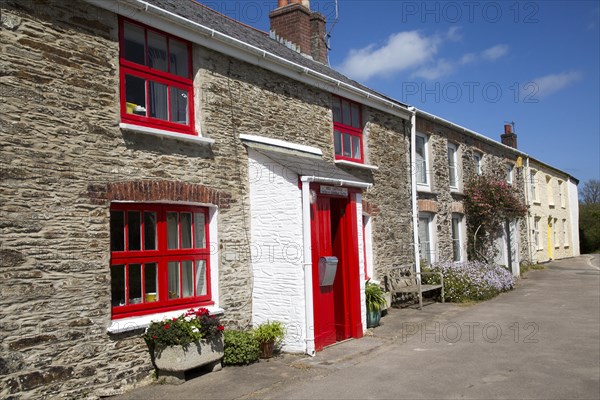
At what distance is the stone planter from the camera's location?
675 centimetres

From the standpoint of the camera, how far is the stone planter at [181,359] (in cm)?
675

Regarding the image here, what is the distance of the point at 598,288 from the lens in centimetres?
1562

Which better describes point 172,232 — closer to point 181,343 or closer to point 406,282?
point 181,343

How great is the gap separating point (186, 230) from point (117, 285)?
1.38 meters

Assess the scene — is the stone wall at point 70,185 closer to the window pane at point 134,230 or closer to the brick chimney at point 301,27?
the window pane at point 134,230

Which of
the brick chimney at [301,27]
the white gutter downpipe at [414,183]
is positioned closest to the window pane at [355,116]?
the white gutter downpipe at [414,183]

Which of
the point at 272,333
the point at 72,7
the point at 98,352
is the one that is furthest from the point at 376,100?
the point at 98,352

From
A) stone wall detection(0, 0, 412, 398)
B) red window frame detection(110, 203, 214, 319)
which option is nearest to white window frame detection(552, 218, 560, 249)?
stone wall detection(0, 0, 412, 398)

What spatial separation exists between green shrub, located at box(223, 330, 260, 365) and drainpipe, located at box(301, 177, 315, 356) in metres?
0.93

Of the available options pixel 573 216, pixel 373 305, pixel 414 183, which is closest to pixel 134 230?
pixel 373 305

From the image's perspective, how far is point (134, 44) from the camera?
292 inches

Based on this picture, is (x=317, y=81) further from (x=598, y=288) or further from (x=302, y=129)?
(x=598, y=288)

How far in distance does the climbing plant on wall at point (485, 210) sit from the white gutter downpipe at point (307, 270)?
34.1 ft

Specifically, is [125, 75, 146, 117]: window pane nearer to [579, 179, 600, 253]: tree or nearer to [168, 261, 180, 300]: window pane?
[168, 261, 180, 300]: window pane
